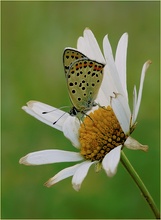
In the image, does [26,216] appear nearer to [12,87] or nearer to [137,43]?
[12,87]

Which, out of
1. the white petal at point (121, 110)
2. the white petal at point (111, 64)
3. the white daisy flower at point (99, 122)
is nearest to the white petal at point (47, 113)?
the white daisy flower at point (99, 122)

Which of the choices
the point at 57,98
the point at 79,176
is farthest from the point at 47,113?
the point at 57,98

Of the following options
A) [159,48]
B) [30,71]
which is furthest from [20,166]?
[159,48]

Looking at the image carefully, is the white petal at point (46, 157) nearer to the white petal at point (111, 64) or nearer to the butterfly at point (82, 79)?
the butterfly at point (82, 79)

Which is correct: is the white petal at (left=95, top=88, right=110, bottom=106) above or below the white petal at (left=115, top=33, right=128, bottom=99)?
below

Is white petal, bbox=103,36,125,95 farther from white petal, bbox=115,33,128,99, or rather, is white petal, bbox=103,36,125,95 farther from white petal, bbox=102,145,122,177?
white petal, bbox=102,145,122,177

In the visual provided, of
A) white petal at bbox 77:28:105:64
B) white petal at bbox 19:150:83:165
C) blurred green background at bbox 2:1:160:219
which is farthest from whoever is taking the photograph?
blurred green background at bbox 2:1:160:219

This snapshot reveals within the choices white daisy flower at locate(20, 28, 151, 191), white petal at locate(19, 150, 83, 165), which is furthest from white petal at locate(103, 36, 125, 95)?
white petal at locate(19, 150, 83, 165)
